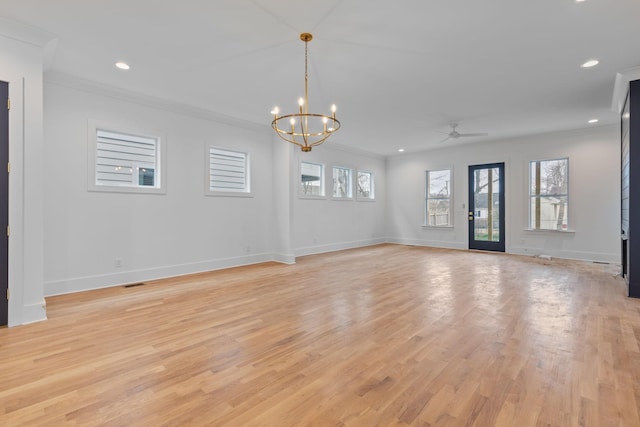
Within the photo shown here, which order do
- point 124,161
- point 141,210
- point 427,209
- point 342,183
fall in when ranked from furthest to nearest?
point 427,209, point 342,183, point 141,210, point 124,161

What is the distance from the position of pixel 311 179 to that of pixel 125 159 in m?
4.24

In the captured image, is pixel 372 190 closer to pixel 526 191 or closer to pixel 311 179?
pixel 311 179

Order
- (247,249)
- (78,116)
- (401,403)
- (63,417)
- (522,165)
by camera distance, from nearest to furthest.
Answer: (63,417) < (401,403) < (78,116) < (247,249) < (522,165)

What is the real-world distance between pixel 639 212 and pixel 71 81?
25.1 ft

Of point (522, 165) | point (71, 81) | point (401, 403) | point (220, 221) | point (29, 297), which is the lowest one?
point (401, 403)

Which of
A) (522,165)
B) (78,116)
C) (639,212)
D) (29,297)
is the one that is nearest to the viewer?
(29,297)

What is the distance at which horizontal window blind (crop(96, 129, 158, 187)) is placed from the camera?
4.55 m

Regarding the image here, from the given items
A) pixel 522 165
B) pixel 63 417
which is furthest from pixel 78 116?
pixel 522 165

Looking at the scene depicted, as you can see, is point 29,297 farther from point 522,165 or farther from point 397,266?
point 522,165

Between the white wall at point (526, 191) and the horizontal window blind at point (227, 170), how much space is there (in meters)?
5.42

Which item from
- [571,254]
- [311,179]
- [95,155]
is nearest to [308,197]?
[311,179]

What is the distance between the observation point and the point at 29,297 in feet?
10.4

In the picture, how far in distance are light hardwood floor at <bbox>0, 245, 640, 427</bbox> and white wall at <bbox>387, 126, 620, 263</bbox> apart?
2.82 metres

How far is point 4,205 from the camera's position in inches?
120
